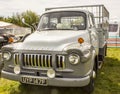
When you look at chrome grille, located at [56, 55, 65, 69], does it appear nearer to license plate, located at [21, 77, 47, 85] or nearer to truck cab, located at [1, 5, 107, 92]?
truck cab, located at [1, 5, 107, 92]

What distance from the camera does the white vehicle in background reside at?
19484mm

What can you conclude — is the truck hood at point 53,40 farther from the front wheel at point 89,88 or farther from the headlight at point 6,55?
the front wheel at point 89,88

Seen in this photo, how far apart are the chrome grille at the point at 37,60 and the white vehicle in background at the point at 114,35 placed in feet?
49.4

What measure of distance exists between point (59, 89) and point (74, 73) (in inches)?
59.8

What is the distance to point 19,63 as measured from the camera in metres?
5.42

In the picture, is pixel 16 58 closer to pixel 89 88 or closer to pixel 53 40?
pixel 53 40

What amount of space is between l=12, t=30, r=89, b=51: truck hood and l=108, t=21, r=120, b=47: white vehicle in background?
13829mm

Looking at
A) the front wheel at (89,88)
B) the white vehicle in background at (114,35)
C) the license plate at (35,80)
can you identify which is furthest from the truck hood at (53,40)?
the white vehicle in background at (114,35)

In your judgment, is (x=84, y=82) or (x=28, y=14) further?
(x=28, y=14)

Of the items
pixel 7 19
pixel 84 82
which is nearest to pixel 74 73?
pixel 84 82

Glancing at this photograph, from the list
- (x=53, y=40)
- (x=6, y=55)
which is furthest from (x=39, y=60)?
(x=6, y=55)

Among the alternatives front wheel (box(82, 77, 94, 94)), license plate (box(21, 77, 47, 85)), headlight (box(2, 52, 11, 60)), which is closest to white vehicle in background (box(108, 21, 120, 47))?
front wheel (box(82, 77, 94, 94))

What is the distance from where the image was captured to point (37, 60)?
17.1ft

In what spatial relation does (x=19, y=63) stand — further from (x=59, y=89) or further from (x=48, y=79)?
(x=59, y=89)
